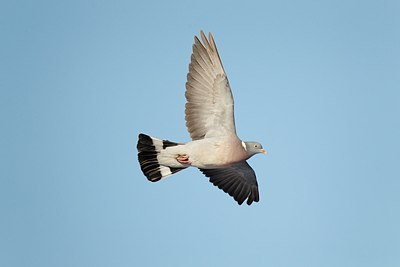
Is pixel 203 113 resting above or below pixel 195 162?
above

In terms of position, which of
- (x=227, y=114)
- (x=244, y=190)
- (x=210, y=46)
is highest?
(x=210, y=46)

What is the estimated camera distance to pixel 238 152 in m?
16.6

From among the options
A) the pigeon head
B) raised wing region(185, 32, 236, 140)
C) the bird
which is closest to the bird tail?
the bird

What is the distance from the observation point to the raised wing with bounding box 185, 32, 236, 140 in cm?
1617

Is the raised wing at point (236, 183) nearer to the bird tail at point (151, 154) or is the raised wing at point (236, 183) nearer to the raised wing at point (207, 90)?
the bird tail at point (151, 154)

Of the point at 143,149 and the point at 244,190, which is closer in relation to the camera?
the point at 143,149

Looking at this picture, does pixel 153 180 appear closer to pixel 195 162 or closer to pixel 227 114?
pixel 195 162

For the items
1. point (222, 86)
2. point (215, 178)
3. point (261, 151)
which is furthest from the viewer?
point (215, 178)

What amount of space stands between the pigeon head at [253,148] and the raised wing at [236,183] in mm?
1336

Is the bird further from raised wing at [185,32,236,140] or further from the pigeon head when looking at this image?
the pigeon head

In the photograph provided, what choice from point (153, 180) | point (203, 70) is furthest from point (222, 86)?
point (153, 180)

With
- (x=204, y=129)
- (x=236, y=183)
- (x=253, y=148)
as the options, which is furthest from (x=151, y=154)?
(x=236, y=183)

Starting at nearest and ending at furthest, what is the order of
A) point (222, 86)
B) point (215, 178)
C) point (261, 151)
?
point (222, 86) → point (261, 151) → point (215, 178)

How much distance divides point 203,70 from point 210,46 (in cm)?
58
